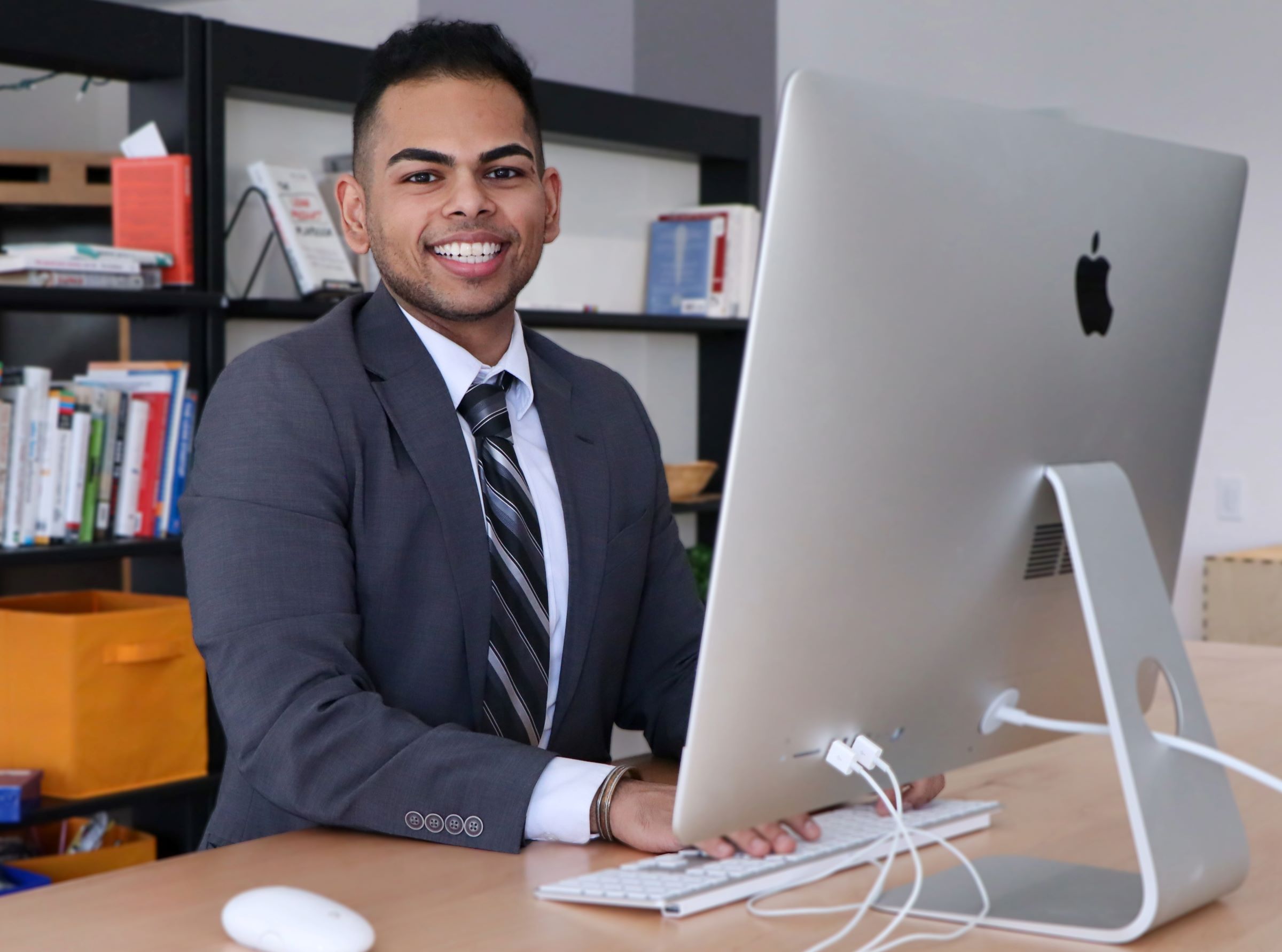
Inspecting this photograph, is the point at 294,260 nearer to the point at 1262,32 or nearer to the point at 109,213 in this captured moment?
the point at 109,213

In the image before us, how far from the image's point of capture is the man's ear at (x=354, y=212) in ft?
5.33

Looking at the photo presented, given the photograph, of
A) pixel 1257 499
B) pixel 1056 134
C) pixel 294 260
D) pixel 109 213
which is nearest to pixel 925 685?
pixel 1056 134

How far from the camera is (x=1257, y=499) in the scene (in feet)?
13.5

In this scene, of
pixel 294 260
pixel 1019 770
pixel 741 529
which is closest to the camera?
pixel 741 529

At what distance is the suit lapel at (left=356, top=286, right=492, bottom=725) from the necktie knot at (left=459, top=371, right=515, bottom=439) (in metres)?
0.07

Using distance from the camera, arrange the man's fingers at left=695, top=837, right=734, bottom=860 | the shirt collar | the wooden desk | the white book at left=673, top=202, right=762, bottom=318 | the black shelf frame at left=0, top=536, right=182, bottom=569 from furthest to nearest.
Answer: the white book at left=673, top=202, right=762, bottom=318, the black shelf frame at left=0, top=536, right=182, bottom=569, the shirt collar, the man's fingers at left=695, top=837, right=734, bottom=860, the wooden desk

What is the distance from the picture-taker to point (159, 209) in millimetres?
2705

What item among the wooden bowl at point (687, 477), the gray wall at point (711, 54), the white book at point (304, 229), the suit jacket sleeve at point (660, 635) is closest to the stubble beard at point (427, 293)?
the suit jacket sleeve at point (660, 635)

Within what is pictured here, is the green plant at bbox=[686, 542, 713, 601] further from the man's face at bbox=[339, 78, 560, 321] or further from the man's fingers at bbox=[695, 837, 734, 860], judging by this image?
the man's fingers at bbox=[695, 837, 734, 860]

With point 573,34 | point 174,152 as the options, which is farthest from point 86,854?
point 573,34

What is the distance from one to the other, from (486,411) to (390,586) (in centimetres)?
24

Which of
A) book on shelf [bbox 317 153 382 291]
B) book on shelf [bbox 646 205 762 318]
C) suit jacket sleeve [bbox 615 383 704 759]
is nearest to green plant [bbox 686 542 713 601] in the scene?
book on shelf [bbox 646 205 762 318]

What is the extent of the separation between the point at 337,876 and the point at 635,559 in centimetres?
62

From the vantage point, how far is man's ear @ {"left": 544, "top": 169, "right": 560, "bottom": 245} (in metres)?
1.71
